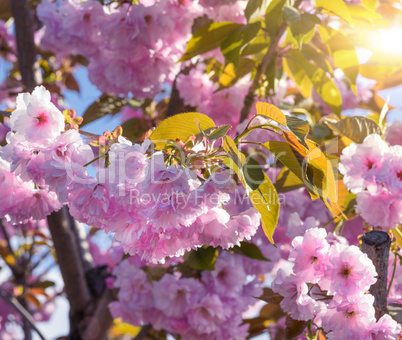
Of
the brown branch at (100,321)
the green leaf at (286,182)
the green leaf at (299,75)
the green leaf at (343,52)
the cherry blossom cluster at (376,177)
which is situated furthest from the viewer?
the brown branch at (100,321)

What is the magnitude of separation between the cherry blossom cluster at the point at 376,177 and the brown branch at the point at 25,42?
153 cm

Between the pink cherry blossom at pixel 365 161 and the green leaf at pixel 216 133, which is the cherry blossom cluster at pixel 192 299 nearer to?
the pink cherry blossom at pixel 365 161

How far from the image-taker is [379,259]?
3.47ft

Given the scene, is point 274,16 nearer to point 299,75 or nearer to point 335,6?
point 335,6

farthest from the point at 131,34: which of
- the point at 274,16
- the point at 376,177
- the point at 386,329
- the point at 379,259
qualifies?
the point at 386,329

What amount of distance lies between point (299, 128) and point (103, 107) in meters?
1.35

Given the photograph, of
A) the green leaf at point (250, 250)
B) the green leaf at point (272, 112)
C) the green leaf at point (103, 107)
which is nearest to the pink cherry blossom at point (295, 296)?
the green leaf at point (272, 112)

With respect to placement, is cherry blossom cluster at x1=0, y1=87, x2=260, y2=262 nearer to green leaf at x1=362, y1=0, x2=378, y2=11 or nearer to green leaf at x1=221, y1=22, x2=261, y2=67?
green leaf at x1=221, y1=22, x2=261, y2=67

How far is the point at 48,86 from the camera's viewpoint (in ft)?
6.73

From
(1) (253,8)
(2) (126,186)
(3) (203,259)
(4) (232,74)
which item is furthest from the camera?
(4) (232,74)

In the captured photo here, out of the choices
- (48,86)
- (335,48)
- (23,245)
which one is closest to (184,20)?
(335,48)

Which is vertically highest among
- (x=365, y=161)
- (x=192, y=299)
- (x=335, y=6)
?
(x=335, y=6)

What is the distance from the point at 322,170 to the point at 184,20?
0.92 meters

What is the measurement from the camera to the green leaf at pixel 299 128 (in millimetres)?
827
